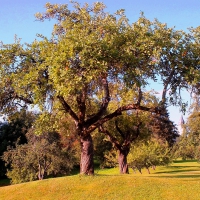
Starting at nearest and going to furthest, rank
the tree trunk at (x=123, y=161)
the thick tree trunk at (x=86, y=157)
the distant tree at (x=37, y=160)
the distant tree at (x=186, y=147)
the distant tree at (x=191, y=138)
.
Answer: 1. the thick tree trunk at (x=86, y=157)
2. the tree trunk at (x=123, y=161)
3. the distant tree at (x=37, y=160)
4. the distant tree at (x=191, y=138)
5. the distant tree at (x=186, y=147)

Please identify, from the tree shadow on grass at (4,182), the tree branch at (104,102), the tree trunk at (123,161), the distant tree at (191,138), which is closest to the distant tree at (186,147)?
the distant tree at (191,138)

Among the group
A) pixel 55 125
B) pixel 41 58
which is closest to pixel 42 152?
pixel 55 125

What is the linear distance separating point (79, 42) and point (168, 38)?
500 cm

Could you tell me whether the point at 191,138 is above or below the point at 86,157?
above

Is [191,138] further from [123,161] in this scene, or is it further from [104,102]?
[104,102]

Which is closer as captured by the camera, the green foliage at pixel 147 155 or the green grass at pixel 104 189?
the green grass at pixel 104 189

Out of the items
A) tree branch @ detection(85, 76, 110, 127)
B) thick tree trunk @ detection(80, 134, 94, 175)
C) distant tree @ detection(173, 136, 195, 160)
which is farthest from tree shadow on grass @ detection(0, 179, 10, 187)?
tree branch @ detection(85, 76, 110, 127)

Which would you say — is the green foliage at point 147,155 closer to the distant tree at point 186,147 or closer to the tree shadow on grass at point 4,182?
the distant tree at point 186,147

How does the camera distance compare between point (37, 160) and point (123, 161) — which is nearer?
point (123, 161)

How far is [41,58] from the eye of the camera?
51.1 feet

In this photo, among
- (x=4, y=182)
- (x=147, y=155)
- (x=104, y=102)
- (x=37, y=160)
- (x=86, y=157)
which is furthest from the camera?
(x=4, y=182)

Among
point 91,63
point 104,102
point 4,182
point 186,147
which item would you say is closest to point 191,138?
point 186,147

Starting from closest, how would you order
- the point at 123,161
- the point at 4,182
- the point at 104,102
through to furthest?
the point at 104,102, the point at 123,161, the point at 4,182

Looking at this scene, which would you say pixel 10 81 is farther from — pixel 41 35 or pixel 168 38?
pixel 168 38
